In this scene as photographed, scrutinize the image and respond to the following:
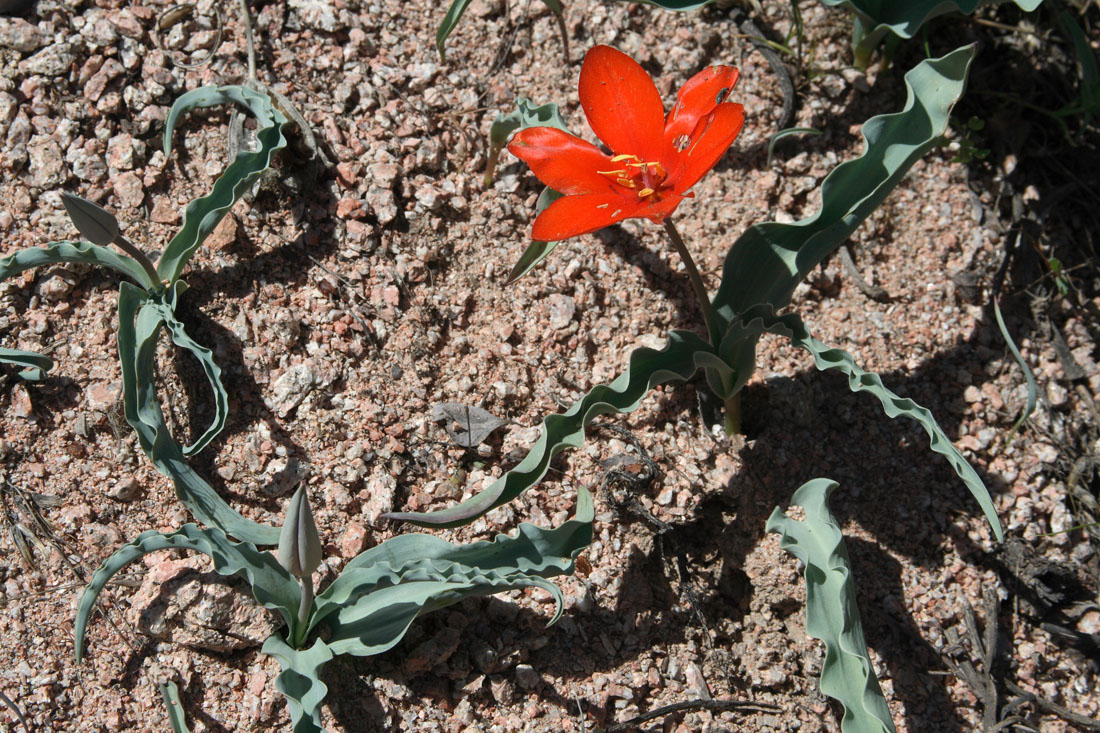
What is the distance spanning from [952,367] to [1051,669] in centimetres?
82

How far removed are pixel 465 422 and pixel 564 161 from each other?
0.71m

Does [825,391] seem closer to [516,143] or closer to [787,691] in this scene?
[787,691]

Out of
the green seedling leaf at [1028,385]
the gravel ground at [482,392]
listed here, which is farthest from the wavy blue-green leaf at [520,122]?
the green seedling leaf at [1028,385]

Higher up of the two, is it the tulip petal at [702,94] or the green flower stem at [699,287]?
the tulip petal at [702,94]

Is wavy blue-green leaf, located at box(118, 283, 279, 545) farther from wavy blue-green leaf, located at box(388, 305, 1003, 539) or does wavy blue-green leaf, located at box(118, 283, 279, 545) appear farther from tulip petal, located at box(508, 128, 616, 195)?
tulip petal, located at box(508, 128, 616, 195)

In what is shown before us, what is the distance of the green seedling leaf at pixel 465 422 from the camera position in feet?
7.36

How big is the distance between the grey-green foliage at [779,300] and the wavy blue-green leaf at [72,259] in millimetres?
945

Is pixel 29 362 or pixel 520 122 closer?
pixel 29 362

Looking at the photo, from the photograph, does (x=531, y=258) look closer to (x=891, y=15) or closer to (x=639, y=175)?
(x=639, y=175)

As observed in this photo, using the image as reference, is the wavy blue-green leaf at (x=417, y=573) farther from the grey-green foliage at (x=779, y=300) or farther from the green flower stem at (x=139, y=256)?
the green flower stem at (x=139, y=256)

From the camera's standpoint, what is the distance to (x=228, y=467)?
2.15 meters

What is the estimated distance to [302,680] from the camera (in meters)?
1.77

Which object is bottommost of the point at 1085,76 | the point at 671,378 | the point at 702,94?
the point at 671,378

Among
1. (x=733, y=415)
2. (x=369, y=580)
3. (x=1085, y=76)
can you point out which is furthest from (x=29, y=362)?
(x=1085, y=76)
